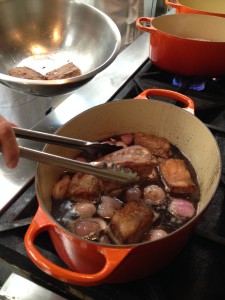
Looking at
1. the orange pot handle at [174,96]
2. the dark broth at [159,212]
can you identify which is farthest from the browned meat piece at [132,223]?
the orange pot handle at [174,96]

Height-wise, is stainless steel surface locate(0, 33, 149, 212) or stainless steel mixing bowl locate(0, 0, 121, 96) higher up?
stainless steel mixing bowl locate(0, 0, 121, 96)

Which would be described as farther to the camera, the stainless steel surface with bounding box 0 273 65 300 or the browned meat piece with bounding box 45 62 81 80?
the browned meat piece with bounding box 45 62 81 80

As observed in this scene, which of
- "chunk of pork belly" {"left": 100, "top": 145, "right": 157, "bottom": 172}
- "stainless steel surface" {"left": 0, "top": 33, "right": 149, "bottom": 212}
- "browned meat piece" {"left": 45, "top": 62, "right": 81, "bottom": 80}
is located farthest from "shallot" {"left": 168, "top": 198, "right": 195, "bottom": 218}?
"browned meat piece" {"left": 45, "top": 62, "right": 81, "bottom": 80}

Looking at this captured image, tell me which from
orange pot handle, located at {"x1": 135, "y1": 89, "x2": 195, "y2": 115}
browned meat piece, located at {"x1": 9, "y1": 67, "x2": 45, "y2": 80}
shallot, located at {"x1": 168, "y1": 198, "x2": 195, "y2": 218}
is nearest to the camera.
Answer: shallot, located at {"x1": 168, "y1": 198, "x2": 195, "y2": 218}

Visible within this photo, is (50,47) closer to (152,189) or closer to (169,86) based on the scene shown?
(169,86)

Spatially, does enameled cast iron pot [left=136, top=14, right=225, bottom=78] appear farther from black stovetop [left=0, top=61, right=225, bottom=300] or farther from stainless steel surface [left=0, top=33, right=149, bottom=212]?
black stovetop [left=0, top=61, right=225, bottom=300]

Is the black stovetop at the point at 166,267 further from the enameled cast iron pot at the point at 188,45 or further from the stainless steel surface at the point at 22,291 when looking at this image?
the enameled cast iron pot at the point at 188,45

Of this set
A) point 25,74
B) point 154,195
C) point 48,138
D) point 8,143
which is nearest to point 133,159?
point 154,195
